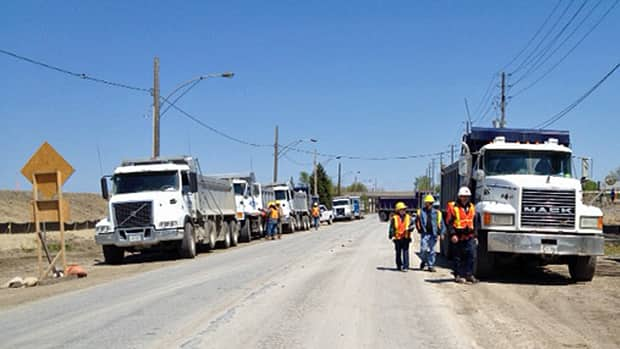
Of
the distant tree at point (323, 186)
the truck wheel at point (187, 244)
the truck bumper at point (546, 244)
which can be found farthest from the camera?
the distant tree at point (323, 186)

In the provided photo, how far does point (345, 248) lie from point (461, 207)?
1148cm

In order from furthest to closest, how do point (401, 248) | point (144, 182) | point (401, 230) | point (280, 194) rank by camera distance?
point (280, 194)
point (144, 182)
point (401, 248)
point (401, 230)

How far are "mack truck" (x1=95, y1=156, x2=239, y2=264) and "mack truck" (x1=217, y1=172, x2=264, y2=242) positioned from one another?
27.5 feet

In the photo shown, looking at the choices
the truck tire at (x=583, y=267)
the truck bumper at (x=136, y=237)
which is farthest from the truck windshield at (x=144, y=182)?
the truck tire at (x=583, y=267)

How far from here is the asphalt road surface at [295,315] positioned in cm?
809

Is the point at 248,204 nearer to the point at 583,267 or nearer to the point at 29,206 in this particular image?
the point at 583,267

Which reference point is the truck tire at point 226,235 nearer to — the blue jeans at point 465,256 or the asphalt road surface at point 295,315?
the asphalt road surface at point 295,315

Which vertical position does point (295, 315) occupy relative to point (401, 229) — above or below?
below

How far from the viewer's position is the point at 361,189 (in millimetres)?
180375

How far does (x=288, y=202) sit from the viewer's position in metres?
43.6

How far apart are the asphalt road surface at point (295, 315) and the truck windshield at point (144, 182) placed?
6781 millimetres

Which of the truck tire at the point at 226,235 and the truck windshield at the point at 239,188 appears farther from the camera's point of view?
the truck windshield at the point at 239,188

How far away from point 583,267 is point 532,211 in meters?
1.64

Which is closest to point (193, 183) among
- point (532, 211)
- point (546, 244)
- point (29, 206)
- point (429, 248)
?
point (429, 248)
